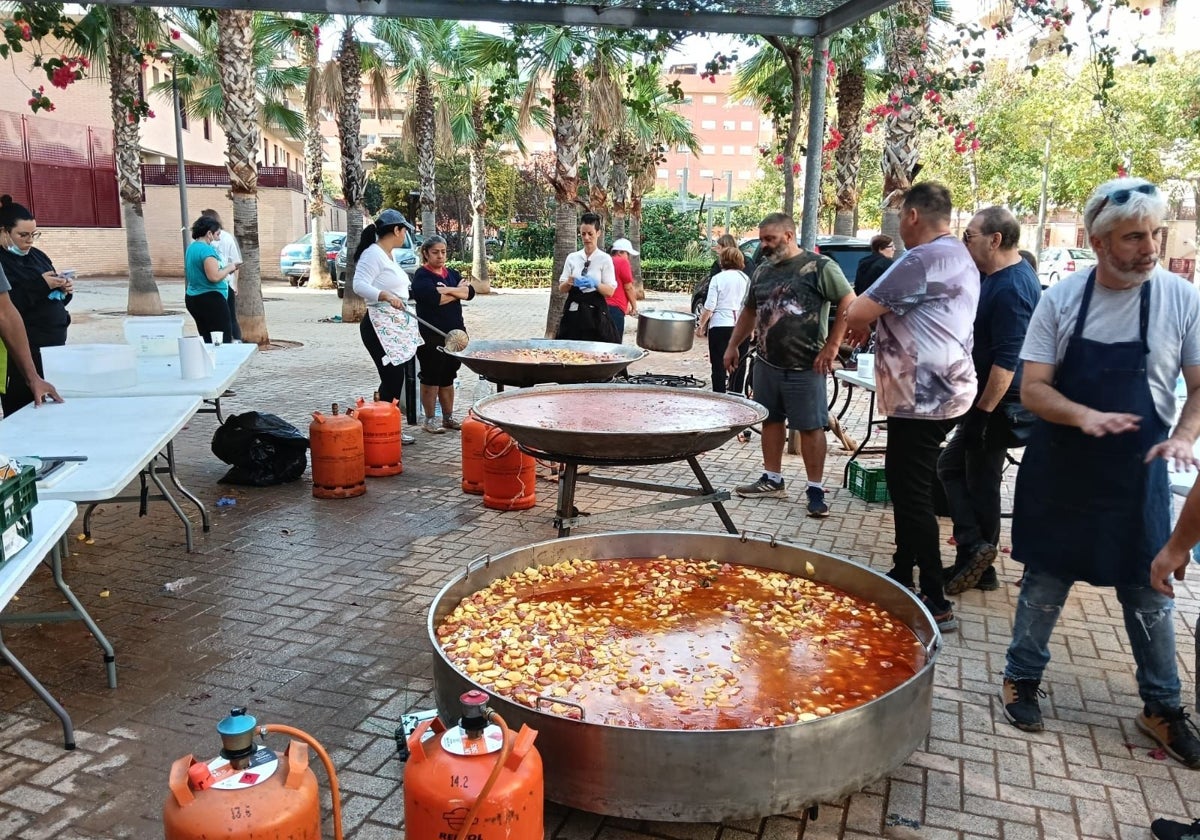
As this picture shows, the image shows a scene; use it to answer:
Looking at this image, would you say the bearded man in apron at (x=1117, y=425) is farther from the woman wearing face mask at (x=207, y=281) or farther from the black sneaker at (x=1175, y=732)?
the woman wearing face mask at (x=207, y=281)

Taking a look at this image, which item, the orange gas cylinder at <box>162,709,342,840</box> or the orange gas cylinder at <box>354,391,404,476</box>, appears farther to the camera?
the orange gas cylinder at <box>354,391,404,476</box>

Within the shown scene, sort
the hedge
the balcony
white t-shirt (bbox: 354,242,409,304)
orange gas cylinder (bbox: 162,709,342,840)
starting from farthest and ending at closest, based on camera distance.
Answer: the balcony → the hedge → white t-shirt (bbox: 354,242,409,304) → orange gas cylinder (bbox: 162,709,342,840)

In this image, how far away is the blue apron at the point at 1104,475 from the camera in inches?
114

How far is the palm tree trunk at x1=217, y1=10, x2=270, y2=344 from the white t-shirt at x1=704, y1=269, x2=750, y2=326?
25.0ft

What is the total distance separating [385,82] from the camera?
24.5m

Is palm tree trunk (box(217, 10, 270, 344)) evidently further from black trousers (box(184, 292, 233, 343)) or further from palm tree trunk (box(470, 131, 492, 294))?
palm tree trunk (box(470, 131, 492, 294))

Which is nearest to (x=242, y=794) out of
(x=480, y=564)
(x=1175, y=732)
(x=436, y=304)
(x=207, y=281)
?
(x=480, y=564)

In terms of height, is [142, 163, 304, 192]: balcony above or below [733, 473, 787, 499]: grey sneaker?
above

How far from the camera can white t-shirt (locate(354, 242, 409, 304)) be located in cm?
709

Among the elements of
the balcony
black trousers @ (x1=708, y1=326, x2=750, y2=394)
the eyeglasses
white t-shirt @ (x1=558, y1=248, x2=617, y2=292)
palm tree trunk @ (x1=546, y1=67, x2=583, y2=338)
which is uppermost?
the balcony

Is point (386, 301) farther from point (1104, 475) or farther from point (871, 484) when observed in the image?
point (1104, 475)

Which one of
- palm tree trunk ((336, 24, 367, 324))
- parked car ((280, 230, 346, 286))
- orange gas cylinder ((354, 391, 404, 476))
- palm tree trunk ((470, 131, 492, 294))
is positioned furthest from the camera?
parked car ((280, 230, 346, 286))

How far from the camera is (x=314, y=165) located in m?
25.0

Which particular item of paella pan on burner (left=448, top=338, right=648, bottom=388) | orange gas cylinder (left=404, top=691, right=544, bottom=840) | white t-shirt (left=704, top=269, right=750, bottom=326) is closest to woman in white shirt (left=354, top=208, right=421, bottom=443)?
Result: paella pan on burner (left=448, top=338, right=648, bottom=388)
